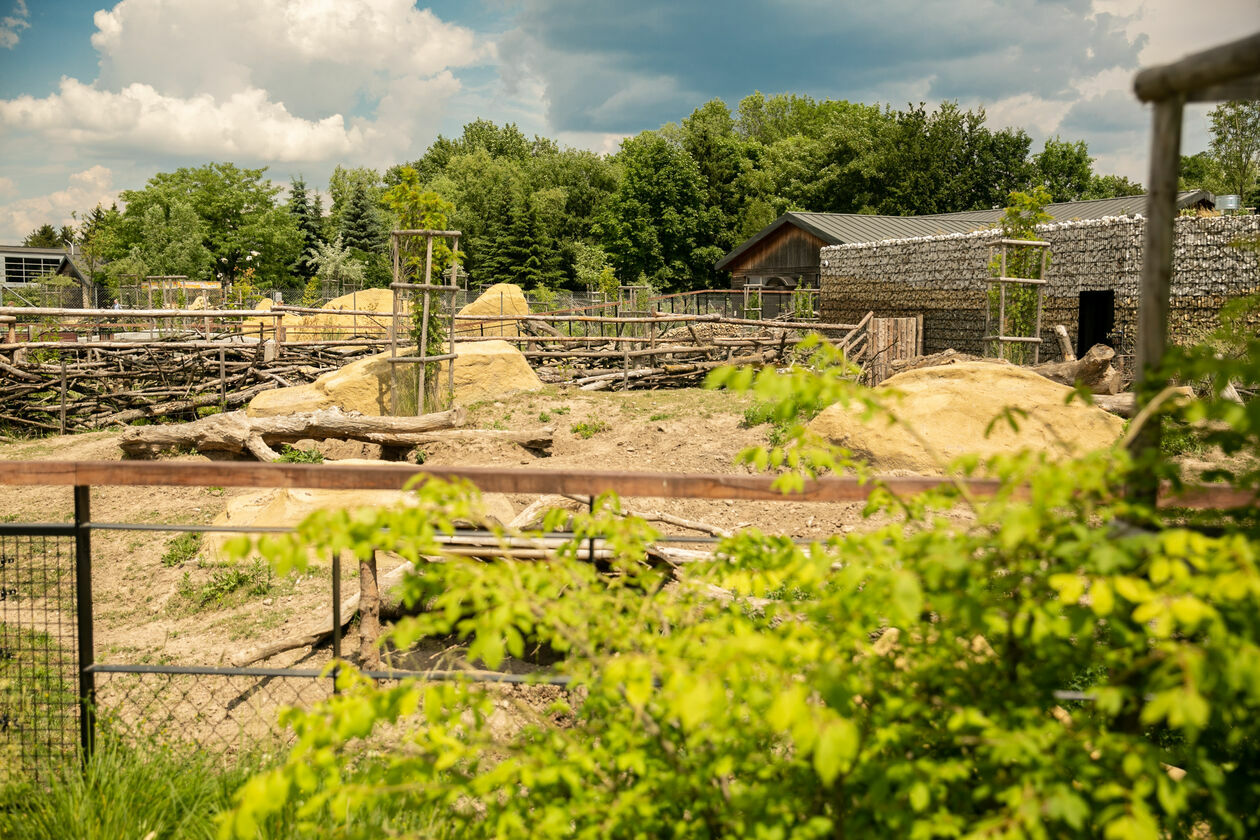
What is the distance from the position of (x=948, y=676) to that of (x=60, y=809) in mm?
2405

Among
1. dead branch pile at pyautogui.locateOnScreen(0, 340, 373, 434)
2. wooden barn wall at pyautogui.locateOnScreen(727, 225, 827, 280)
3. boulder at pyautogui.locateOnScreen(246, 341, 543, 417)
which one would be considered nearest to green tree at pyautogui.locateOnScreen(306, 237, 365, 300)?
wooden barn wall at pyautogui.locateOnScreen(727, 225, 827, 280)

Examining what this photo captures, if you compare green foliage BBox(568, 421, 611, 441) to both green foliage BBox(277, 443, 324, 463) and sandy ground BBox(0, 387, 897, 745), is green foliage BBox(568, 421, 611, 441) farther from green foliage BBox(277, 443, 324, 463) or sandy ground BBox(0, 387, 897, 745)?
green foliage BBox(277, 443, 324, 463)

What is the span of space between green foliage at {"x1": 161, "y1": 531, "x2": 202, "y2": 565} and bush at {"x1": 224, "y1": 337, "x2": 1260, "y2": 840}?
5.84 meters

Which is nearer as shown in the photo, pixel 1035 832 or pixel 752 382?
pixel 1035 832

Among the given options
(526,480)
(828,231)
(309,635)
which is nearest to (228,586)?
(309,635)

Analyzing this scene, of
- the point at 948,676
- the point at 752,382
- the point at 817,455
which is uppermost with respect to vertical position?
the point at 752,382

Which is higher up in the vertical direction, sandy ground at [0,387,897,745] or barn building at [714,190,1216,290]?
barn building at [714,190,1216,290]

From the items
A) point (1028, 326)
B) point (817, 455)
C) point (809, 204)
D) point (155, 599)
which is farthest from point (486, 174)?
point (817, 455)

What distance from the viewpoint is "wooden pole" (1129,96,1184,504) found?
1.51 meters

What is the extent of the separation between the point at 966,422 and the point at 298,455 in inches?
260

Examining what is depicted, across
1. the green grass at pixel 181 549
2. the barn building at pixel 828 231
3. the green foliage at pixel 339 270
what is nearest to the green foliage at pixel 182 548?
the green grass at pixel 181 549

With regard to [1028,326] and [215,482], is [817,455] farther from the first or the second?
[1028,326]

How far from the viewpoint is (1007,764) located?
153 cm

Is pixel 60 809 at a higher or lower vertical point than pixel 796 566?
lower
